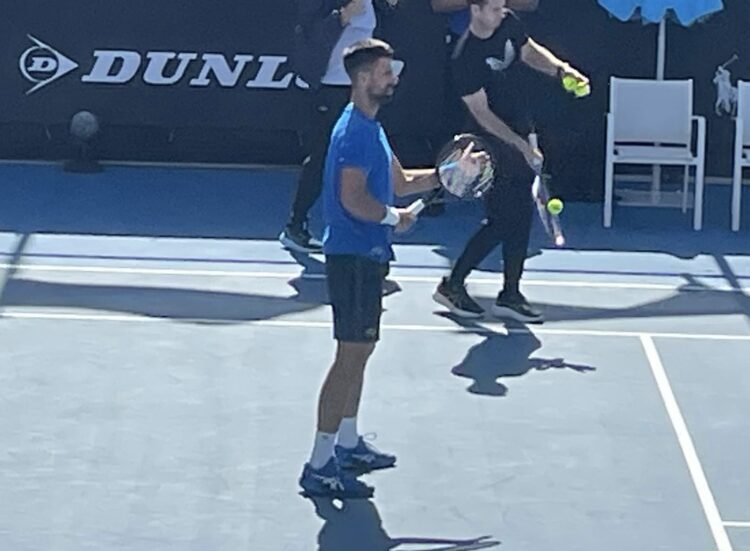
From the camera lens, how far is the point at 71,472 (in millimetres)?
7945

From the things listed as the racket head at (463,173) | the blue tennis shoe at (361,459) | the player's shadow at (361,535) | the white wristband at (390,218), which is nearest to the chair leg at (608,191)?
the racket head at (463,173)

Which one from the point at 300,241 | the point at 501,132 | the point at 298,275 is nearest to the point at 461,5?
the point at 300,241

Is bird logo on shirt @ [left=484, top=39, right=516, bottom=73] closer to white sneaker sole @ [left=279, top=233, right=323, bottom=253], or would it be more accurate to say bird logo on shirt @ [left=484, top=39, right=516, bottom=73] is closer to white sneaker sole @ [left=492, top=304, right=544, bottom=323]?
white sneaker sole @ [left=492, top=304, right=544, bottom=323]

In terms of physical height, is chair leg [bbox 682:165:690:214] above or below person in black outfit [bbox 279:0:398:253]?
below

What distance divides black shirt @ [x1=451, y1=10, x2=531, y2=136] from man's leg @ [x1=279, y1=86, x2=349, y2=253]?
1.32 m

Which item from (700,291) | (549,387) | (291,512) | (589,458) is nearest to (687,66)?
(700,291)

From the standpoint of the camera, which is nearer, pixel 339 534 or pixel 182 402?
pixel 339 534

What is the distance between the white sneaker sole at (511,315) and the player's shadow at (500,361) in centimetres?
10

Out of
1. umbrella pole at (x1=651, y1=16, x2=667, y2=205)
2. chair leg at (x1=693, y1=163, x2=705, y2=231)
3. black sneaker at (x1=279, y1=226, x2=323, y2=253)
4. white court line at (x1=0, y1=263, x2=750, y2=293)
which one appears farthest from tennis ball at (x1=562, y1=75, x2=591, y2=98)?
umbrella pole at (x1=651, y1=16, x2=667, y2=205)

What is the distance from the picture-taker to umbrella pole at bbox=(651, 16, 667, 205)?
13.1 meters

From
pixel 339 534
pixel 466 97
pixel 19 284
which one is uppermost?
pixel 466 97

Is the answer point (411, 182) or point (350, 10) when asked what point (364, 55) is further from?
point (350, 10)

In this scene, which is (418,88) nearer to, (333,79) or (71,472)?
(333,79)

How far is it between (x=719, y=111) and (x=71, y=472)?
707 centimetres
